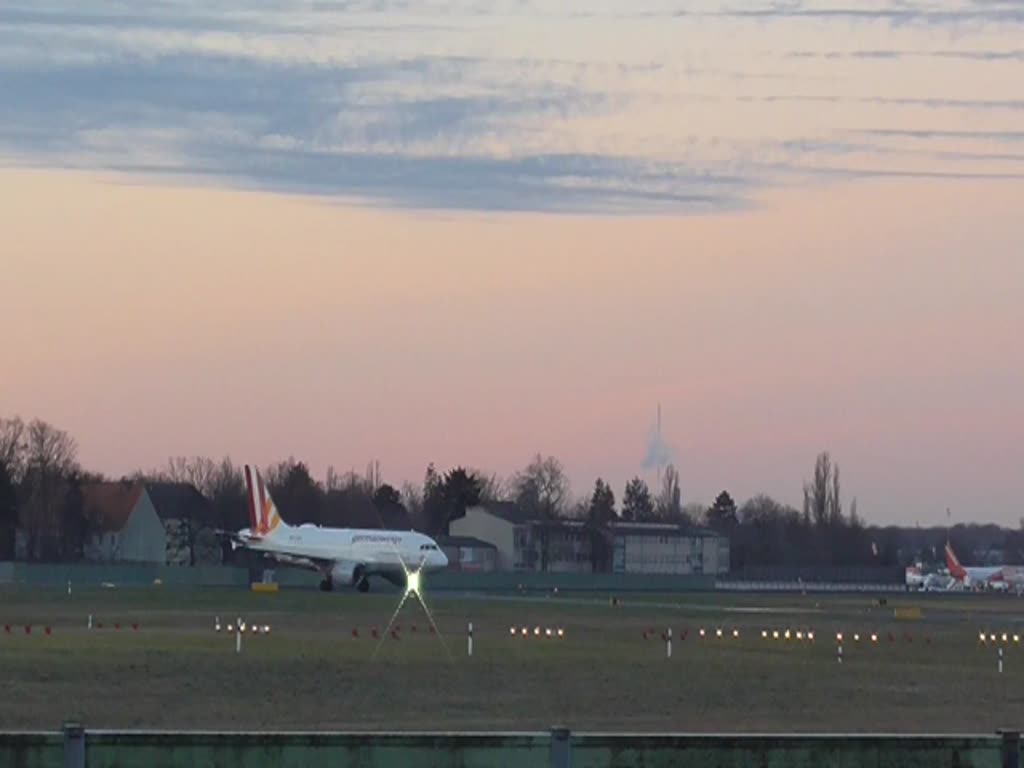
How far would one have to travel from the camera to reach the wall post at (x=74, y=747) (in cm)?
1295

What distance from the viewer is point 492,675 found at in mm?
42156

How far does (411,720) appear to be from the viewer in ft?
104

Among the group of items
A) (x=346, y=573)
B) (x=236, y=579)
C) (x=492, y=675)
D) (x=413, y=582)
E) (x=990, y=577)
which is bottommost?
(x=492, y=675)

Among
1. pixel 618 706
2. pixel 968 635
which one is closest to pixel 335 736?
pixel 618 706

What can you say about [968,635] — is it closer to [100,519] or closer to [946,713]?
[946,713]

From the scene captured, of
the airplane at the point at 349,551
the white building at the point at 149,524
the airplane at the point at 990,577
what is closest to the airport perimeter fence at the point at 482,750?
the airplane at the point at 349,551

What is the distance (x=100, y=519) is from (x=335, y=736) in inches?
7219

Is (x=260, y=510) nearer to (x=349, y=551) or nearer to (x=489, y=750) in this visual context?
(x=349, y=551)

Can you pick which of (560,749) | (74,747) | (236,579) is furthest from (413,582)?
(74,747)

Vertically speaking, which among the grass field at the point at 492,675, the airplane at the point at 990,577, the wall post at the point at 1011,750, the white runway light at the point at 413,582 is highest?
the airplane at the point at 990,577

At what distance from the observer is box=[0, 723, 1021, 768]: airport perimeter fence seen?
13141 millimetres

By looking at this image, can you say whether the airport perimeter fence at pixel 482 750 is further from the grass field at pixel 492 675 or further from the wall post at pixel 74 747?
the grass field at pixel 492 675

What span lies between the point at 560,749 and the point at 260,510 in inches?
4000

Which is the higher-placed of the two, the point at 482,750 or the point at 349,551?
the point at 349,551
